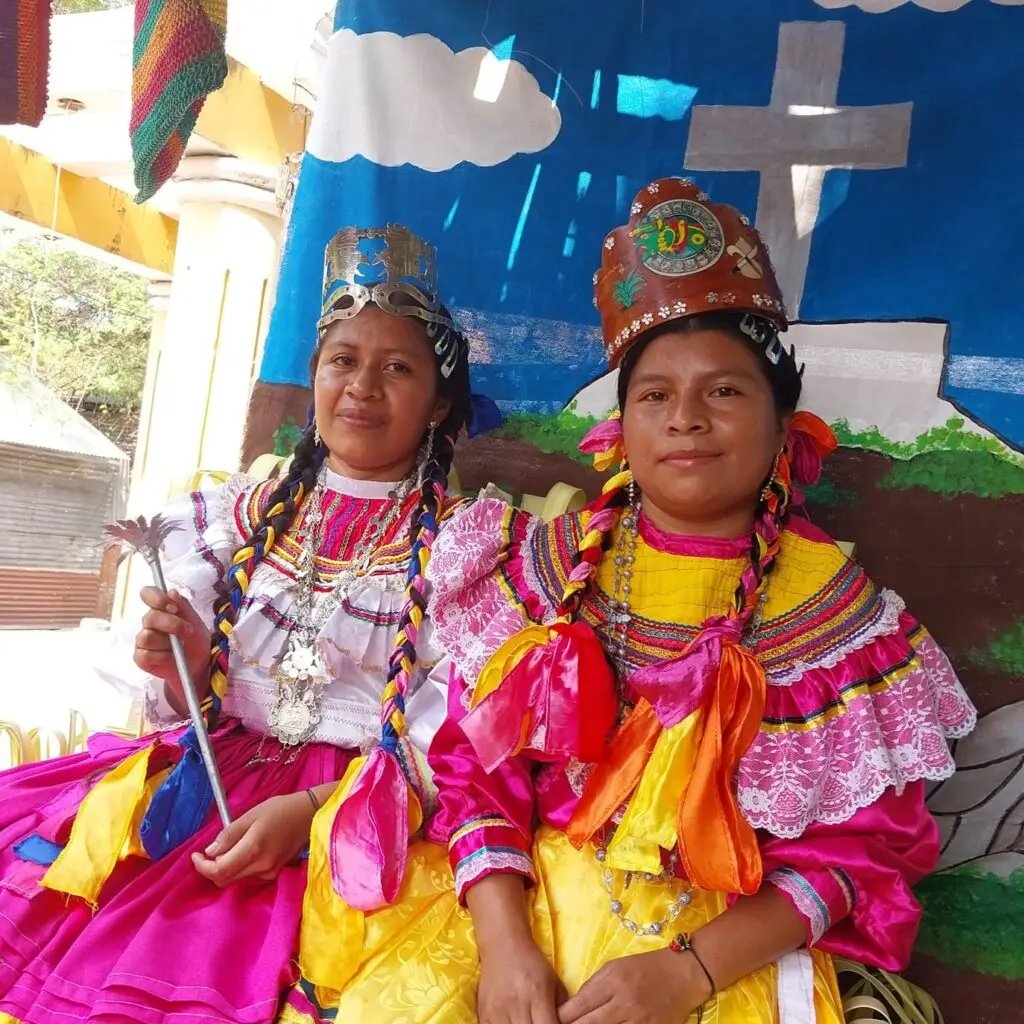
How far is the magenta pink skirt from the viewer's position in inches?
50.4

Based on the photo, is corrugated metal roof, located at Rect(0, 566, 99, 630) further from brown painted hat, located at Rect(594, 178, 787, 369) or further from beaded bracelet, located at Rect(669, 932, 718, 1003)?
beaded bracelet, located at Rect(669, 932, 718, 1003)

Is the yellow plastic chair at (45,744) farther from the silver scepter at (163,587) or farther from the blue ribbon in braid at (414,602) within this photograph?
the blue ribbon in braid at (414,602)

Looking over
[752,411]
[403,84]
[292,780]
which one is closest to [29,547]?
[403,84]

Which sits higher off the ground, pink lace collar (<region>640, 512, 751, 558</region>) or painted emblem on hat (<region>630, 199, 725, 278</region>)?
painted emblem on hat (<region>630, 199, 725, 278</region>)

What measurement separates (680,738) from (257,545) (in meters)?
0.94

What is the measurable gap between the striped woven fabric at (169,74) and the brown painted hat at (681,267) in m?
0.90

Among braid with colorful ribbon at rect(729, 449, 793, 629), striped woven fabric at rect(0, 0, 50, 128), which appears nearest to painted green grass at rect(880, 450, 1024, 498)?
braid with colorful ribbon at rect(729, 449, 793, 629)

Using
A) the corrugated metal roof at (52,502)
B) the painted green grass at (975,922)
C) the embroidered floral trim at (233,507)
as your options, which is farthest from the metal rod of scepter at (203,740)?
the corrugated metal roof at (52,502)

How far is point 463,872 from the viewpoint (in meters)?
1.40

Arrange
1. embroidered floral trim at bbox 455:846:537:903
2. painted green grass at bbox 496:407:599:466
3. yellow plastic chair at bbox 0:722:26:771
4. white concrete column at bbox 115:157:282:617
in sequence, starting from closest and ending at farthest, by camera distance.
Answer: embroidered floral trim at bbox 455:846:537:903 < yellow plastic chair at bbox 0:722:26:771 < painted green grass at bbox 496:407:599:466 < white concrete column at bbox 115:157:282:617

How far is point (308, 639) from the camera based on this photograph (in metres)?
1.81

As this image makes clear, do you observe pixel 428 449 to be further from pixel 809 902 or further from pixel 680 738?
pixel 809 902

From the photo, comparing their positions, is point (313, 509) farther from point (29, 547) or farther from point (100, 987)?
point (29, 547)

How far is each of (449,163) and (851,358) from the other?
109 cm
